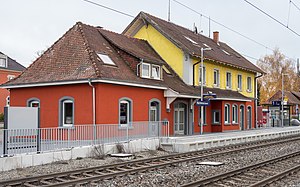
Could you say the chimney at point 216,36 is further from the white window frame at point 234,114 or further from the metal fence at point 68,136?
the metal fence at point 68,136

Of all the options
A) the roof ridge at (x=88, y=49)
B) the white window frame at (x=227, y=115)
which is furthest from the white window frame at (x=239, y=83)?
the roof ridge at (x=88, y=49)

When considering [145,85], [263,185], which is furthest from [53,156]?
[145,85]

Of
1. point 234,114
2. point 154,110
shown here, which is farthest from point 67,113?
point 234,114

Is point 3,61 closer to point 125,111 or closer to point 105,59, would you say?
point 105,59

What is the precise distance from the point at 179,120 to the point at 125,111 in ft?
21.3

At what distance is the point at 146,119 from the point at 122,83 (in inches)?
138

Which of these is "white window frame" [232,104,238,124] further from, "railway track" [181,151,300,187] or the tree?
the tree

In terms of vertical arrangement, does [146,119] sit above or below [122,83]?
below

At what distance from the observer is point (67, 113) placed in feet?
78.6

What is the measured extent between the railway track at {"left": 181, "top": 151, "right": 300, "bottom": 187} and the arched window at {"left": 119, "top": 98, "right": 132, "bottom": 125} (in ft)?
31.4

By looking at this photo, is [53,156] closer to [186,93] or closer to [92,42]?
[92,42]

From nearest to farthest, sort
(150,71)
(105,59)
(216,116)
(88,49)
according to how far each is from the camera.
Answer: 1. (88,49)
2. (105,59)
3. (150,71)
4. (216,116)

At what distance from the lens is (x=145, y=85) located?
25.3 m

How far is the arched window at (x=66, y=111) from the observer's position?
23737mm
